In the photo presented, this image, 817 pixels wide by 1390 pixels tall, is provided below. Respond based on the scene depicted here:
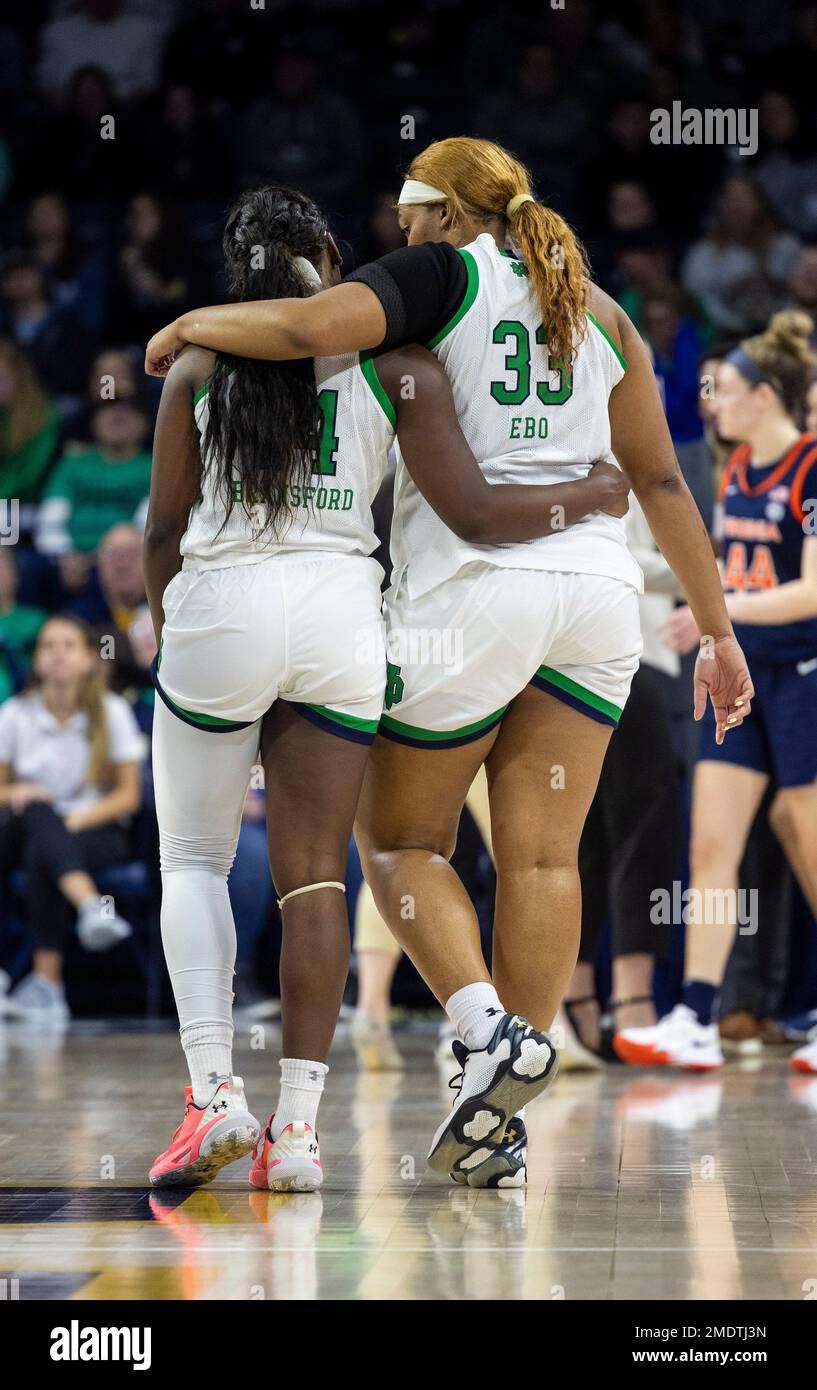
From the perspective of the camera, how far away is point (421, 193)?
9.90ft

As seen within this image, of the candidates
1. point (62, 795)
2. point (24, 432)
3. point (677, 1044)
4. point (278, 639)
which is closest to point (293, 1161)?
point (278, 639)

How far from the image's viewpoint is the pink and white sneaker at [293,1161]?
9.10ft

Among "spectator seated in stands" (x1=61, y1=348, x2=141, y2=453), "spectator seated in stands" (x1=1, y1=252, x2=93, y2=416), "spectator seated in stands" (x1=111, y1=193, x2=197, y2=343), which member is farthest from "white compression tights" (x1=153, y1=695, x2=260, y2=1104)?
"spectator seated in stands" (x1=111, y1=193, x2=197, y2=343)

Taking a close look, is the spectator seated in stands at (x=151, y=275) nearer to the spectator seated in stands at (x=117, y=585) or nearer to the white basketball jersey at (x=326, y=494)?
the spectator seated in stands at (x=117, y=585)

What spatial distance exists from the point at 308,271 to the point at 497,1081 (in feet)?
4.14

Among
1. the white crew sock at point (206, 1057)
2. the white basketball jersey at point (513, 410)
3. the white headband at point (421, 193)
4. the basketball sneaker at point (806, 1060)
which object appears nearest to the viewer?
the white crew sock at point (206, 1057)

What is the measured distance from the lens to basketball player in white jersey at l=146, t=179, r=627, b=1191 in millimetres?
2764

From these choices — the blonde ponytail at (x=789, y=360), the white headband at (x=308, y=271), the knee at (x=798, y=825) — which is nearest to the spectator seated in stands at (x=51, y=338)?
the blonde ponytail at (x=789, y=360)

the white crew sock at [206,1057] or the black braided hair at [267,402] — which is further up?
the black braided hair at [267,402]

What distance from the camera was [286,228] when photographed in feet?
9.45

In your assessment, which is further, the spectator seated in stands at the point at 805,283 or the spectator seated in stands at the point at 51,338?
the spectator seated in stands at the point at 51,338

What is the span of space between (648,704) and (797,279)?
352 cm

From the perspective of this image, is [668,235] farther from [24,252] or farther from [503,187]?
[503,187]

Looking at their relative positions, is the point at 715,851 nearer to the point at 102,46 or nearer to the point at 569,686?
the point at 569,686
